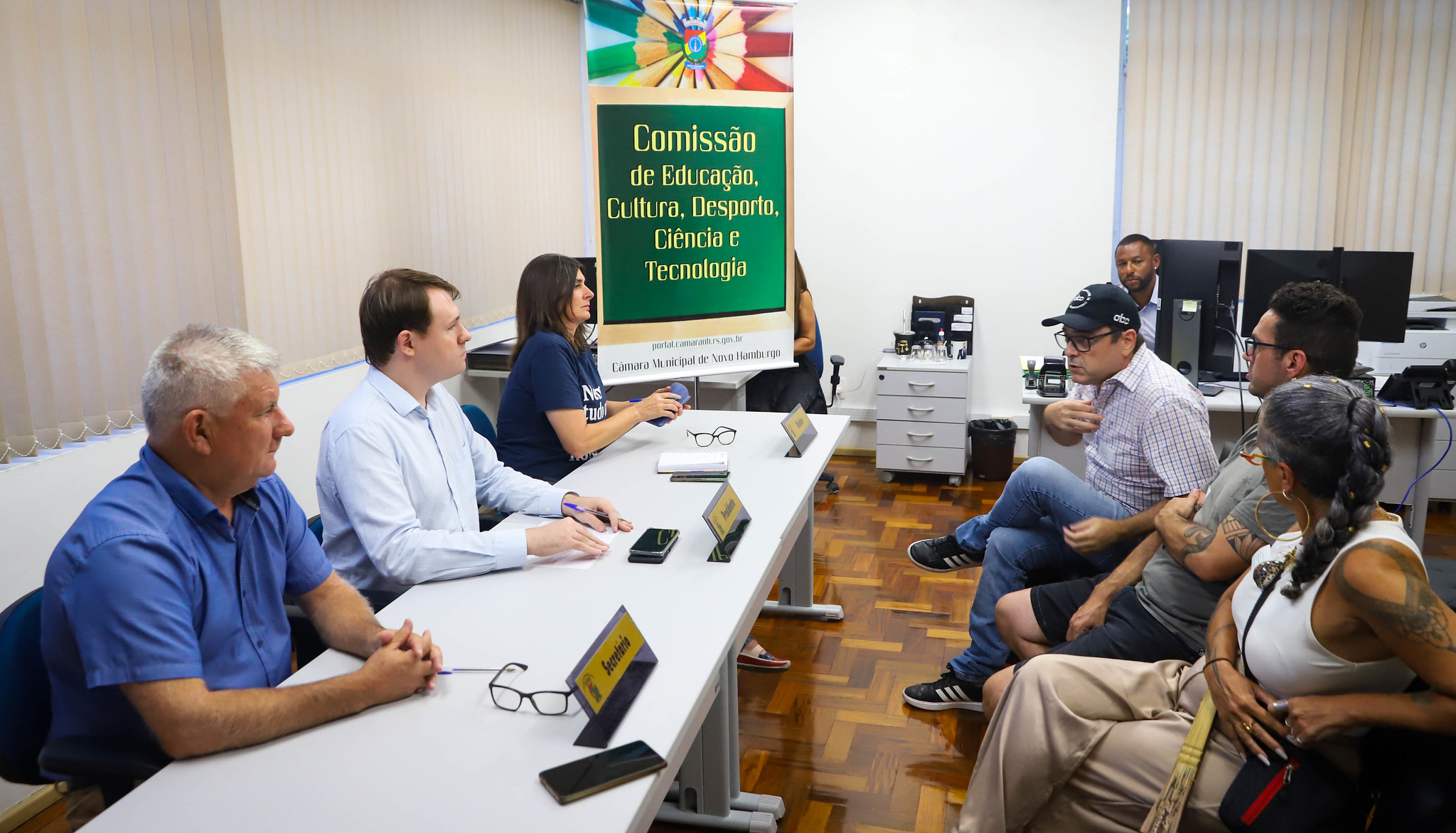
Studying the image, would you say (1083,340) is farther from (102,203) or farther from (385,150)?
(385,150)

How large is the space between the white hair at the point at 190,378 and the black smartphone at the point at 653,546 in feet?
2.88

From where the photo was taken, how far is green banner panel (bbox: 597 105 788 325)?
3045mm

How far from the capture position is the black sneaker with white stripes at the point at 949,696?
2.88 meters

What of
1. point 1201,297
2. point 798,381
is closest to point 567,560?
point 798,381

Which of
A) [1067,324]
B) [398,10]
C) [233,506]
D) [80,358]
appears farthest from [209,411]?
[398,10]

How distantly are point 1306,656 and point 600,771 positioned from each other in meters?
1.16

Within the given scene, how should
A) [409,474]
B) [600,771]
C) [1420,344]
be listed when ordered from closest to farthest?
[600,771] < [409,474] < [1420,344]

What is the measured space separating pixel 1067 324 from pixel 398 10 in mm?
3028

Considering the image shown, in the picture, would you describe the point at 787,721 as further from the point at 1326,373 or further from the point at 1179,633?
the point at 1326,373

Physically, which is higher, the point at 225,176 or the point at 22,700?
the point at 225,176

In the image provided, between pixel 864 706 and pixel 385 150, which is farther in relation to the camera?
pixel 385 150

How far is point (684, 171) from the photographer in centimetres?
313

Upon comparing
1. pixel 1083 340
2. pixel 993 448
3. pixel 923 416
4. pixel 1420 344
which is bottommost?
pixel 993 448

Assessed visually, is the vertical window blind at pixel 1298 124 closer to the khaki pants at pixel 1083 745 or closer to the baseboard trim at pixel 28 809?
the khaki pants at pixel 1083 745
